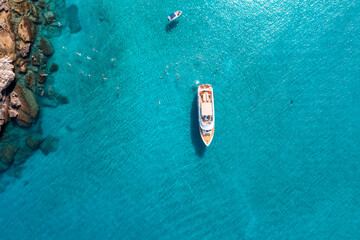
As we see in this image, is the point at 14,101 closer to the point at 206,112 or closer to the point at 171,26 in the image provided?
the point at 171,26

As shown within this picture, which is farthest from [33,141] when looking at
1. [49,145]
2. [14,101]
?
[14,101]

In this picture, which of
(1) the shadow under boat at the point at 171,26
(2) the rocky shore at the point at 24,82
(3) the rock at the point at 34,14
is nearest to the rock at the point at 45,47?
(2) the rocky shore at the point at 24,82

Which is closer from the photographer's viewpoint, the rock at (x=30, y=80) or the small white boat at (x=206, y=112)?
the small white boat at (x=206, y=112)

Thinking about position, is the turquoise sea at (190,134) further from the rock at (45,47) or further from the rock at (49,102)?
the rock at (49,102)

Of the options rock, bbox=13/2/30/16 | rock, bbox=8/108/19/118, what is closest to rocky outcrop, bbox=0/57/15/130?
rock, bbox=8/108/19/118

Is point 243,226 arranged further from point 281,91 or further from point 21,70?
point 21,70

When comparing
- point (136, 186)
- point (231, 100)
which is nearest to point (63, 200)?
point (136, 186)
